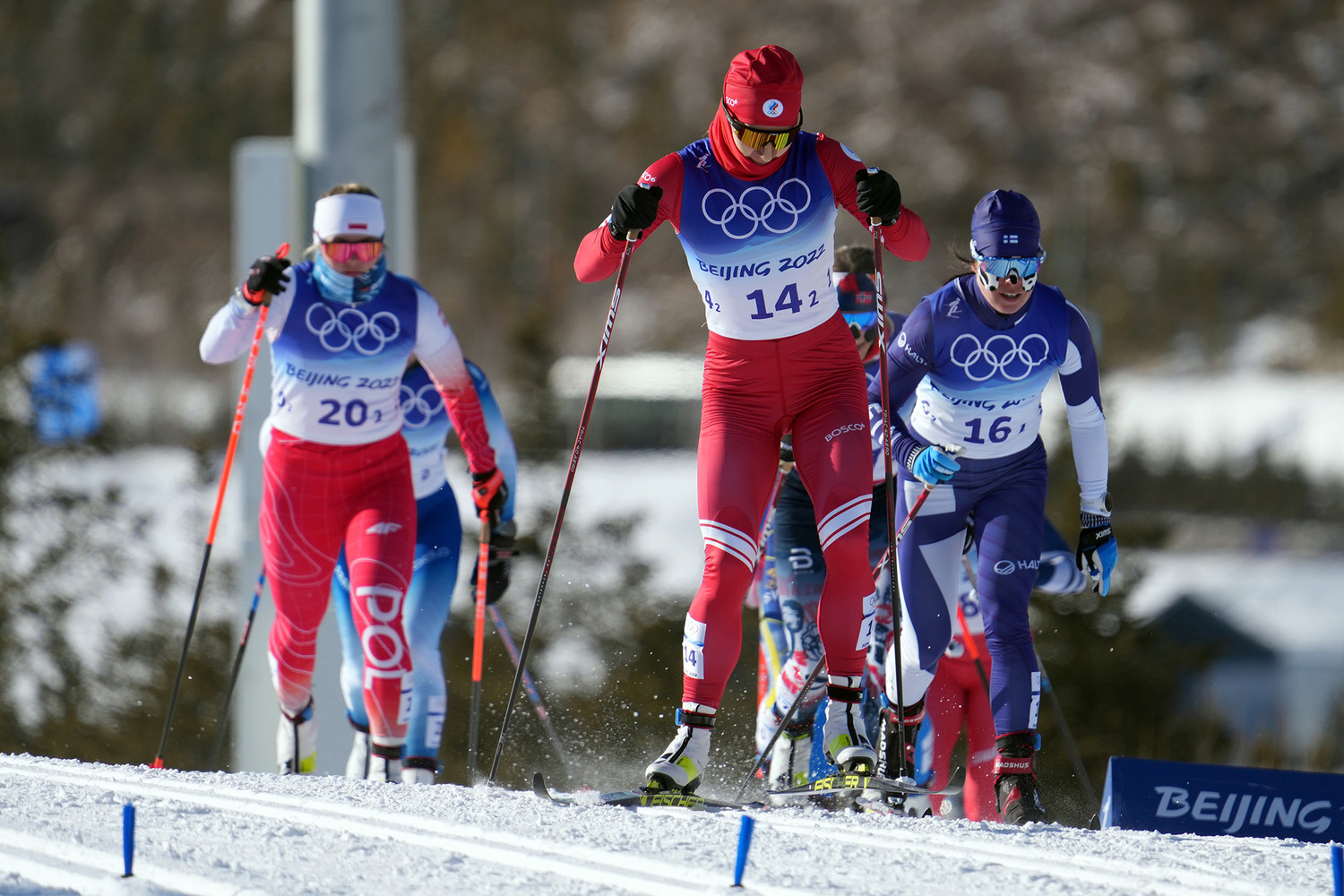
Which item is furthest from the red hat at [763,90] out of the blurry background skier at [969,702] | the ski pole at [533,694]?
the ski pole at [533,694]

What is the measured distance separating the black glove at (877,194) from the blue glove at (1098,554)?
1.36 metres

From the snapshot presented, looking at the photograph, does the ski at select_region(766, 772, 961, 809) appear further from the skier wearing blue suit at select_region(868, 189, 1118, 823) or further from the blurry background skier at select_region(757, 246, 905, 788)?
the blurry background skier at select_region(757, 246, 905, 788)

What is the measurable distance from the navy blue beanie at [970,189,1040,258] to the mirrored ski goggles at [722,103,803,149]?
73 centimetres

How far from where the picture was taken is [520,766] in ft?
26.5

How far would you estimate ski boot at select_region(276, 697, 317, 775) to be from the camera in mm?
5664

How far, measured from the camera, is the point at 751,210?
4609 mm

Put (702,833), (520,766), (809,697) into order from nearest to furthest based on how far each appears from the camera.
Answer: (702,833) → (809,697) → (520,766)

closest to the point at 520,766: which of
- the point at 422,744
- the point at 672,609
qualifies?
the point at 422,744

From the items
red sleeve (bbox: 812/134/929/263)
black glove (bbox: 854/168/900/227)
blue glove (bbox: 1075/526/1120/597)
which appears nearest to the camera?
black glove (bbox: 854/168/900/227)

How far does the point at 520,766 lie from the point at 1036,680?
12.5 ft

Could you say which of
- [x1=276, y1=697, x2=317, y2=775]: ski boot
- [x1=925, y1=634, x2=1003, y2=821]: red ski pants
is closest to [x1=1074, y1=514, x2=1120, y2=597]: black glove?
[x1=925, y1=634, x2=1003, y2=821]: red ski pants

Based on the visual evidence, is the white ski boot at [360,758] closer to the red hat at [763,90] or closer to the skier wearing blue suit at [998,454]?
the skier wearing blue suit at [998,454]

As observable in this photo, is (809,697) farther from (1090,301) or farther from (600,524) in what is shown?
(1090,301)

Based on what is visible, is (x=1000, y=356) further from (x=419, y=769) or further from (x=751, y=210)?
(x=419, y=769)
